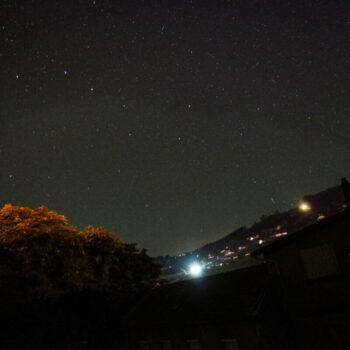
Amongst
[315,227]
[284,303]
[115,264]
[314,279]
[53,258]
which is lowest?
[284,303]

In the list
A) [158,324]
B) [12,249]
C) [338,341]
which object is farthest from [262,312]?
[12,249]

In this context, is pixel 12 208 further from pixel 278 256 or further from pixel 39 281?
pixel 278 256

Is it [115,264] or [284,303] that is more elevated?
[115,264]

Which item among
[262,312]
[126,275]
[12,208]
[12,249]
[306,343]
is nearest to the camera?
[306,343]

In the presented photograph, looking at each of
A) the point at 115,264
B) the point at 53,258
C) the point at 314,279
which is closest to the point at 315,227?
the point at 314,279

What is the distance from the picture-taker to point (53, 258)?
2520 cm

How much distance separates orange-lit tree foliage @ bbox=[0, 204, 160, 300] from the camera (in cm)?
2294

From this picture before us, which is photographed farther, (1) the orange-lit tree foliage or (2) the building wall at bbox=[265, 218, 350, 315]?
(1) the orange-lit tree foliage

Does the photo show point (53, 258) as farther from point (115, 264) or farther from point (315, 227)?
point (315, 227)

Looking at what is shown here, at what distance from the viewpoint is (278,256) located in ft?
52.9

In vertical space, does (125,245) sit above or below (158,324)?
above

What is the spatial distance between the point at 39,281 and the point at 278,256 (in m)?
17.0

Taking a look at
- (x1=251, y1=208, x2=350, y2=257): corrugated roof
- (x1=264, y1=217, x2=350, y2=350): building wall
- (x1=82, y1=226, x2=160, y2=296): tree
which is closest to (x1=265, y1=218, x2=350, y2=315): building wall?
(x1=264, y1=217, x2=350, y2=350): building wall

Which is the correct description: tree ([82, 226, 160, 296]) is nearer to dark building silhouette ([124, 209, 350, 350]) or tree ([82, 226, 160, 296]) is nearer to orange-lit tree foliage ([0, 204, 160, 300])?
orange-lit tree foliage ([0, 204, 160, 300])
